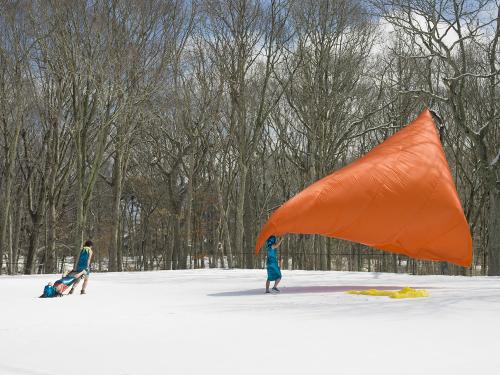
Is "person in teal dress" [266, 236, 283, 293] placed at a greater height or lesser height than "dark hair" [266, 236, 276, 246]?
lesser

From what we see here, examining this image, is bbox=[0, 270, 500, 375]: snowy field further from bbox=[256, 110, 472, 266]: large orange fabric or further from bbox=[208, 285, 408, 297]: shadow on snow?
bbox=[256, 110, 472, 266]: large orange fabric

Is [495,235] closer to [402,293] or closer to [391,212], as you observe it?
[391,212]

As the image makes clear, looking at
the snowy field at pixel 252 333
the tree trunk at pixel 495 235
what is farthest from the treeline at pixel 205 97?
the snowy field at pixel 252 333

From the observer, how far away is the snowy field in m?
6.40

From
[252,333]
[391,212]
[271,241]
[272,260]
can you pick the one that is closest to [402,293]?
[391,212]

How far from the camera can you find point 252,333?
333 inches

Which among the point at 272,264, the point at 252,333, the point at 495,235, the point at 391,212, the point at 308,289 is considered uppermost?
the point at 391,212

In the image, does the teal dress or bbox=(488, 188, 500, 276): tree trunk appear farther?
bbox=(488, 188, 500, 276): tree trunk

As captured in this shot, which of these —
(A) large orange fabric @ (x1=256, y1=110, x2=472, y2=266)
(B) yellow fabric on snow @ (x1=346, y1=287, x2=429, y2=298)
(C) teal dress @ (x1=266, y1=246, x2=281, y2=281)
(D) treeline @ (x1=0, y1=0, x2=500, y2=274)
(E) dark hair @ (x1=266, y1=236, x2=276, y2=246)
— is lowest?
(B) yellow fabric on snow @ (x1=346, y1=287, x2=429, y2=298)

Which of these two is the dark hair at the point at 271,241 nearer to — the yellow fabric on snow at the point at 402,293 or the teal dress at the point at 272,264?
the teal dress at the point at 272,264

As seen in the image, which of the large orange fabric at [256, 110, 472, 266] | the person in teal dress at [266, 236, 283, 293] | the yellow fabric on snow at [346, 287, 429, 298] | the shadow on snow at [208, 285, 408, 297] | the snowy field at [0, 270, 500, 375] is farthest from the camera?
the large orange fabric at [256, 110, 472, 266]

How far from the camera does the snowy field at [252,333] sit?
21.0ft

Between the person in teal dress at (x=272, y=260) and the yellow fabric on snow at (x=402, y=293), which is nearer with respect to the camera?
the yellow fabric on snow at (x=402, y=293)

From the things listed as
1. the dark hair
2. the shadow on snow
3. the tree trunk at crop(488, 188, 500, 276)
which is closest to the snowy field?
the shadow on snow
